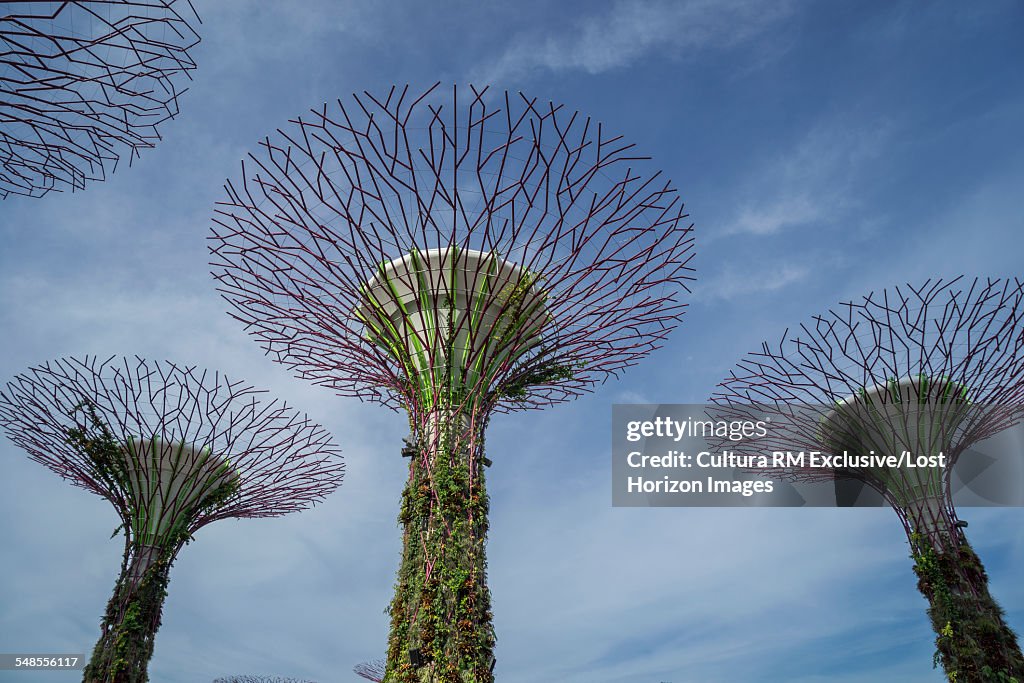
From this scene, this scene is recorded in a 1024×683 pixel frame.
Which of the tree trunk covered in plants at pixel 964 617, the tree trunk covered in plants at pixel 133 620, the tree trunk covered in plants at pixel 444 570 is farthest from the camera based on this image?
the tree trunk covered in plants at pixel 133 620

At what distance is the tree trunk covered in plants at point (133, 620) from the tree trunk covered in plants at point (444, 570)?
27.9ft

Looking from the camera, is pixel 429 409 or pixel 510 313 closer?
pixel 429 409

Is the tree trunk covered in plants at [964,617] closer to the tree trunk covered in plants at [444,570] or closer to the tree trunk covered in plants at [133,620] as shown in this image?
the tree trunk covered in plants at [444,570]

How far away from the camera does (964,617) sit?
15336mm

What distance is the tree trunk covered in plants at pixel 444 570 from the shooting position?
10.5 m

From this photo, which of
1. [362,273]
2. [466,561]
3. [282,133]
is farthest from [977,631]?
[282,133]

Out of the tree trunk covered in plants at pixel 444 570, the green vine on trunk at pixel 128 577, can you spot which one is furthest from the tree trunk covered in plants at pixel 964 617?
the green vine on trunk at pixel 128 577

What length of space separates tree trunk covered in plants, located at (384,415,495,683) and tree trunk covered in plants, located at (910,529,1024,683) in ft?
33.0

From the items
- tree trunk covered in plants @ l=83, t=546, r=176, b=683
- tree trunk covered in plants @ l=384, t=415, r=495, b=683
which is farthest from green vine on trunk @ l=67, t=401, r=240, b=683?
tree trunk covered in plants @ l=384, t=415, r=495, b=683

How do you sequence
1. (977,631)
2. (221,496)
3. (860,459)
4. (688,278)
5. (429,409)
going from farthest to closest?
(221,496), (860,459), (977,631), (688,278), (429,409)

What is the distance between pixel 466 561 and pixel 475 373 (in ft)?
10.1

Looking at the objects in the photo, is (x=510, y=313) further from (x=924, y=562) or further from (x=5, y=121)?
(x=924, y=562)

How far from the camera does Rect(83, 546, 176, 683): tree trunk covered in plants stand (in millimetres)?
16172

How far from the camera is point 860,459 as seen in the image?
17.4 m
